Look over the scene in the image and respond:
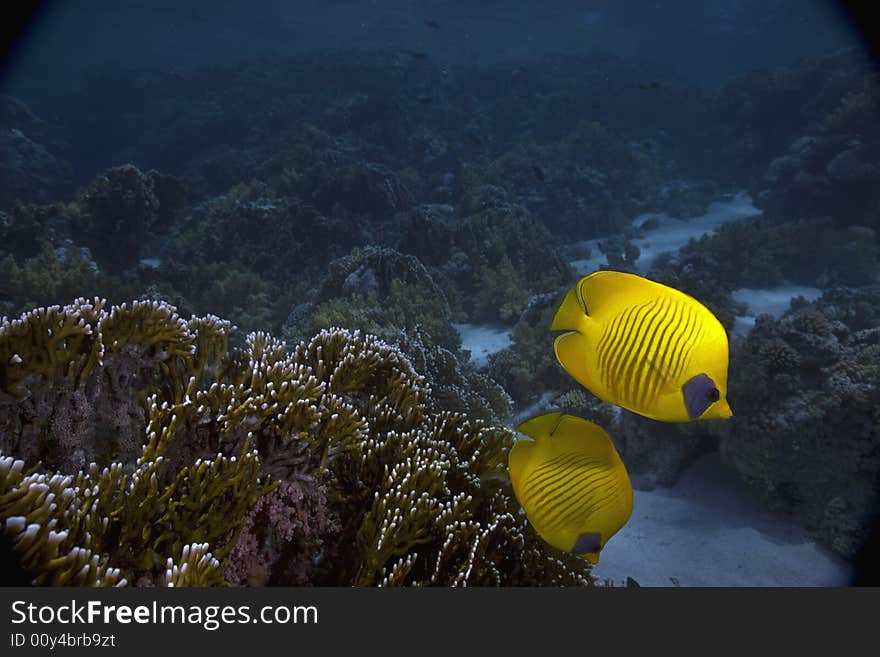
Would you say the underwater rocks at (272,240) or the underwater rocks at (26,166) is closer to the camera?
the underwater rocks at (272,240)

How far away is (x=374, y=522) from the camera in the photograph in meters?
2.75

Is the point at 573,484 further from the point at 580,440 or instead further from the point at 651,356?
the point at 651,356

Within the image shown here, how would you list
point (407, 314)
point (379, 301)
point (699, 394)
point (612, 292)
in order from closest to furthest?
point (699, 394) → point (612, 292) → point (407, 314) → point (379, 301)

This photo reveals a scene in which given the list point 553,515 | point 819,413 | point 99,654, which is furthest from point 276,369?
point 819,413

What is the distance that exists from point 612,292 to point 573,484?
37.3 inches

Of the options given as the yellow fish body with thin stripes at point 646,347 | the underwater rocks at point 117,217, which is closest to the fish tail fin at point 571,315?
the yellow fish body with thin stripes at point 646,347

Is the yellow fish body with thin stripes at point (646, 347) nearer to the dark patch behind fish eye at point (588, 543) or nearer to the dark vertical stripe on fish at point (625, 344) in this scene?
the dark vertical stripe on fish at point (625, 344)

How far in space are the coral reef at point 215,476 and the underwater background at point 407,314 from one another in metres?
0.02

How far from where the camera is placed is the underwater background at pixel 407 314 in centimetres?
268

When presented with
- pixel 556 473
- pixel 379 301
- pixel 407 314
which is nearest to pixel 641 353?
pixel 556 473

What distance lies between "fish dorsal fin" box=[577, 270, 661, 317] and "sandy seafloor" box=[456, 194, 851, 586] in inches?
161

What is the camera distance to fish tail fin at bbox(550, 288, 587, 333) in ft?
5.48

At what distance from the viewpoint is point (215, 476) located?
2.52 metres

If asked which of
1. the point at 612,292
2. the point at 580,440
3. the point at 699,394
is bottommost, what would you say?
the point at 580,440
